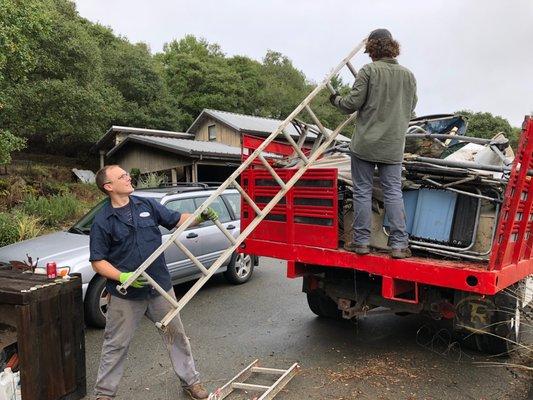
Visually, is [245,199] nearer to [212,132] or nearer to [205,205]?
[205,205]

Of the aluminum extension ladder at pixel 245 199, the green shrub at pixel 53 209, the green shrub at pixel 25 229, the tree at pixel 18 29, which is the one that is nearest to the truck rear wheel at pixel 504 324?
the aluminum extension ladder at pixel 245 199

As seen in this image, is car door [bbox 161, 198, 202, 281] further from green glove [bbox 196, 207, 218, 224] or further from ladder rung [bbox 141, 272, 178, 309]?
ladder rung [bbox 141, 272, 178, 309]

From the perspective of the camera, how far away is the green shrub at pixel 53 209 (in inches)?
504

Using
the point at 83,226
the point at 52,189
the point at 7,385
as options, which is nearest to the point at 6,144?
the point at 83,226

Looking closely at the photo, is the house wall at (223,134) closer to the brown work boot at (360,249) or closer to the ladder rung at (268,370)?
the ladder rung at (268,370)

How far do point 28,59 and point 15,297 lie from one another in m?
7.10

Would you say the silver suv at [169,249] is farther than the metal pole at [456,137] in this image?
Yes

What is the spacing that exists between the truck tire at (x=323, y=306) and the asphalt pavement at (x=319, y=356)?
0.32 ft

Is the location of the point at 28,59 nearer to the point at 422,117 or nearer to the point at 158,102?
the point at 422,117

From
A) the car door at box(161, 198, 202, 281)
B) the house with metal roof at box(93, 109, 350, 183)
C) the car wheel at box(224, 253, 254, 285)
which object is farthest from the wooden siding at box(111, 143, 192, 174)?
the car door at box(161, 198, 202, 281)

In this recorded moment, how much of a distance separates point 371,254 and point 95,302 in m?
3.25

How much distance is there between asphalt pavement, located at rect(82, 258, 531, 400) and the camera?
3869 mm

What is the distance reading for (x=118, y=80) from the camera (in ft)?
95.1

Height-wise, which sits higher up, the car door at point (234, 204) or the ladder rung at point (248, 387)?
the car door at point (234, 204)
